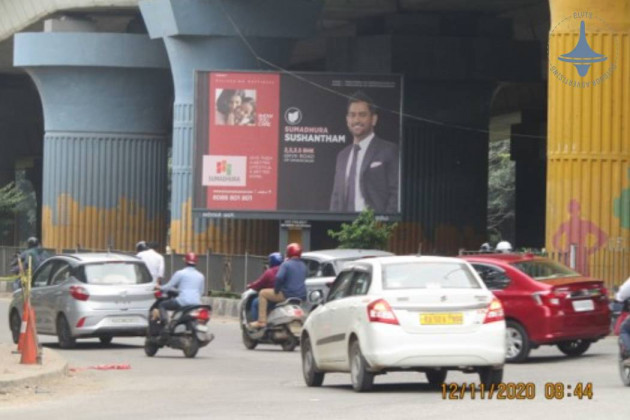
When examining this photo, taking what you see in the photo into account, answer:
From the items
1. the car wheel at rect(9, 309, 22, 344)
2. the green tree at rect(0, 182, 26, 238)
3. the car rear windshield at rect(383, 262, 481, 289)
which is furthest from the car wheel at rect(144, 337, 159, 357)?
the green tree at rect(0, 182, 26, 238)

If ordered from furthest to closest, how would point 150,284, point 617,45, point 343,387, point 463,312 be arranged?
point 617,45, point 150,284, point 343,387, point 463,312

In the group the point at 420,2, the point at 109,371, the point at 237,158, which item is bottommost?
the point at 109,371

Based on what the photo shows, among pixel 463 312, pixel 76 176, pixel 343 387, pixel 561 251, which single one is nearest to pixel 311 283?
pixel 561 251

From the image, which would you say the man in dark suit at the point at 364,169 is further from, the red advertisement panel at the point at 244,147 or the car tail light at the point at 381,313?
the car tail light at the point at 381,313

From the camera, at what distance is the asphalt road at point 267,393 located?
51.0 feet

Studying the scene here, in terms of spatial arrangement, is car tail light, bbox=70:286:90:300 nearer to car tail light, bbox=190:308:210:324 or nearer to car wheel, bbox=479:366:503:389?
car tail light, bbox=190:308:210:324

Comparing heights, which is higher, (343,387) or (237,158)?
(237,158)

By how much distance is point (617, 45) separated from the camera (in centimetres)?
3105

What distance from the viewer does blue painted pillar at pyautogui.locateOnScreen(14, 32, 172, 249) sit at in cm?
4812

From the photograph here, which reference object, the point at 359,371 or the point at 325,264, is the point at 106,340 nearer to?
the point at 325,264

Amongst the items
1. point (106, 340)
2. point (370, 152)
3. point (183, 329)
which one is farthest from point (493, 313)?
point (370, 152)

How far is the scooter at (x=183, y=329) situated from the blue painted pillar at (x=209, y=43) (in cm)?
1789

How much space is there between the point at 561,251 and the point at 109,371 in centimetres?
1189

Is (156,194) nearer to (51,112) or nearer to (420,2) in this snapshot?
(51,112)
